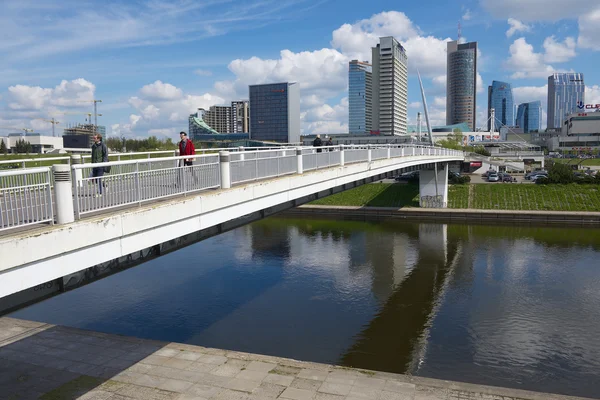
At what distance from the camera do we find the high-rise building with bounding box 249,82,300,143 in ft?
579

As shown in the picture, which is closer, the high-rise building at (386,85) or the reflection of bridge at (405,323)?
the reflection of bridge at (405,323)

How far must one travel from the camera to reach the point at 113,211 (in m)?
8.09

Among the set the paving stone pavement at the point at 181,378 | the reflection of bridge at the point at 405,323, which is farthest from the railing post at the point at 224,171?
the reflection of bridge at the point at 405,323

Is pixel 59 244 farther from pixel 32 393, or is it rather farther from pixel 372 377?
pixel 372 377

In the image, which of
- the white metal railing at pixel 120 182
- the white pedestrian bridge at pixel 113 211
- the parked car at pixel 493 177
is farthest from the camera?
the parked car at pixel 493 177

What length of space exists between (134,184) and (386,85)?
18925 centimetres

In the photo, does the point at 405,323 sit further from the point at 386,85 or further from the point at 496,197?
the point at 386,85

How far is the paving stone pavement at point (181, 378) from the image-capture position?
11117 mm

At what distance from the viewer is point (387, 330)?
17.6 metres

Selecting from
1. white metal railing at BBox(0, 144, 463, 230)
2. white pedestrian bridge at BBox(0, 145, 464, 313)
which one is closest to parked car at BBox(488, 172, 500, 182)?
white metal railing at BBox(0, 144, 463, 230)

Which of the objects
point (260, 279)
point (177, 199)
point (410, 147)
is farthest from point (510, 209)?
point (177, 199)

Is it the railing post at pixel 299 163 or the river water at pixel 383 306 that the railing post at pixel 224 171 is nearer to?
the railing post at pixel 299 163

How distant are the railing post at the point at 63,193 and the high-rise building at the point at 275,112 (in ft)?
551

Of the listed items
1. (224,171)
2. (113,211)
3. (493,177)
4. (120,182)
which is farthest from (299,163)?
(493,177)
